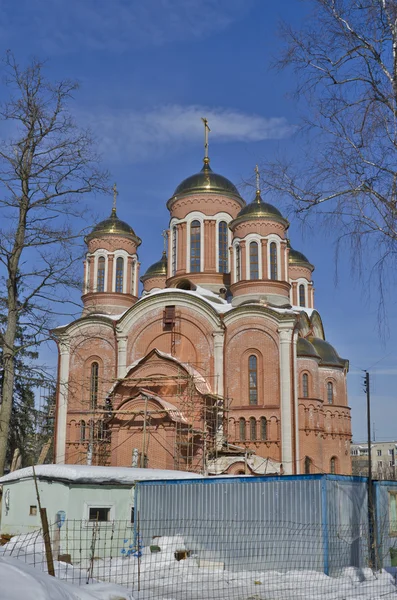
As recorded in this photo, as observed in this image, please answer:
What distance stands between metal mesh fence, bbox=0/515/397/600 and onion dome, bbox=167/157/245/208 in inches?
799

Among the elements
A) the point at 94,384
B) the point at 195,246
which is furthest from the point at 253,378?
the point at 195,246

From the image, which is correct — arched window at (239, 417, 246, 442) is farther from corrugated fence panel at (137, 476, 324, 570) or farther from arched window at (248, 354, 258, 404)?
corrugated fence panel at (137, 476, 324, 570)

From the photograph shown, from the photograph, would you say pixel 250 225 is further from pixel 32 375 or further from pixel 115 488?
pixel 32 375

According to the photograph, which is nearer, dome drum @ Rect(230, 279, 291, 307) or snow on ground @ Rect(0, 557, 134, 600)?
snow on ground @ Rect(0, 557, 134, 600)

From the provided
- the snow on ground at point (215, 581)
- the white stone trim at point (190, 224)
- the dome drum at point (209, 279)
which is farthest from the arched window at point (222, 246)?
the snow on ground at point (215, 581)

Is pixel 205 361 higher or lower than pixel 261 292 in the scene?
lower

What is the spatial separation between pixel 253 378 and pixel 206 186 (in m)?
10.6

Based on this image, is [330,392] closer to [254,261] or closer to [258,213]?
[254,261]

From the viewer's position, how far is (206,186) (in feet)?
109

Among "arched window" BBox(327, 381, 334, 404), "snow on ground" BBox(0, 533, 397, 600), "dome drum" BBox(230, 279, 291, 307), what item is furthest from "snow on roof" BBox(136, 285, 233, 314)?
"snow on ground" BBox(0, 533, 397, 600)

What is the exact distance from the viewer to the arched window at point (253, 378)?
2719 cm

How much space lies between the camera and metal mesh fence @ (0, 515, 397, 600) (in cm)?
1094

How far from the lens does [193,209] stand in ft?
108

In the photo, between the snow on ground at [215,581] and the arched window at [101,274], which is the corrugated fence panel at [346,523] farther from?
the arched window at [101,274]
